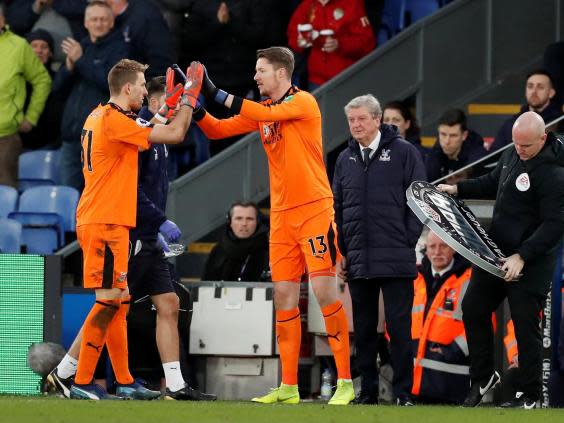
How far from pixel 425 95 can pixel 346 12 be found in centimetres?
108

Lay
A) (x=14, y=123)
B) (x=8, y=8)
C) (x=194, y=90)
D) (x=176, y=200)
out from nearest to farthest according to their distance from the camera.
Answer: (x=194, y=90) < (x=176, y=200) < (x=14, y=123) < (x=8, y=8)

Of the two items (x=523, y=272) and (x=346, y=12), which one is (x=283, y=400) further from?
(x=346, y=12)

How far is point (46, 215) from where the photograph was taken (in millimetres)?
14609

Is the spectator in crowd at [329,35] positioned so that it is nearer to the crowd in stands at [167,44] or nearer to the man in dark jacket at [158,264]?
the crowd in stands at [167,44]

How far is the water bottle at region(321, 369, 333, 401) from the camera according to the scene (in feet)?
40.9

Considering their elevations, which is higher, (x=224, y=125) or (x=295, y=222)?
(x=224, y=125)

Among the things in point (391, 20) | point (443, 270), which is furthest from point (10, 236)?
point (391, 20)

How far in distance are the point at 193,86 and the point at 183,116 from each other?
0.75 feet

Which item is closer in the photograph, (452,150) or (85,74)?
(452,150)

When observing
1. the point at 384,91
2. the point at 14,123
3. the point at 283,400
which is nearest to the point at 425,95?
the point at 384,91

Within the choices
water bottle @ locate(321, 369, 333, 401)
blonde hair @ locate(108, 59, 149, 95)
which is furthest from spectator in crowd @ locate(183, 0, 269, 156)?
blonde hair @ locate(108, 59, 149, 95)

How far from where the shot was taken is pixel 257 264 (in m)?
13.0

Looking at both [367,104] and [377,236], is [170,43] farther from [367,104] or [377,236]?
[377,236]

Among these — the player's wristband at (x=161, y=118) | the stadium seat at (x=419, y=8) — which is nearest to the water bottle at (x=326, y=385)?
the player's wristband at (x=161, y=118)
